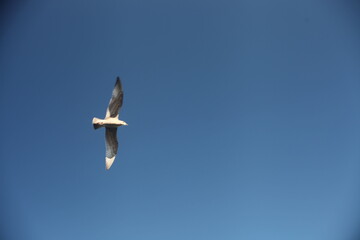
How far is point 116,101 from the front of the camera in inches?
336

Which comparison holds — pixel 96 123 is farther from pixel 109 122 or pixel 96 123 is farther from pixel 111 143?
pixel 111 143

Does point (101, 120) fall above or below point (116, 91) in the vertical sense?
below

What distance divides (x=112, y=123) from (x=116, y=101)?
0.57m

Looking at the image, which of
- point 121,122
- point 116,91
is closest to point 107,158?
point 121,122

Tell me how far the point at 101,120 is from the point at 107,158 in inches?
39.9

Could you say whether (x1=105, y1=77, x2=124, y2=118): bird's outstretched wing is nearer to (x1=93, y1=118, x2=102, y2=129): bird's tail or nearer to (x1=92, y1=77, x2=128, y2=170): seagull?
(x1=92, y1=77, x2=128, y2=170): seagull

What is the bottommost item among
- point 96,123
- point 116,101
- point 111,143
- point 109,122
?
point 111,143

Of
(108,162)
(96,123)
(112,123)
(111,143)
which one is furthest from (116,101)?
(108,162)

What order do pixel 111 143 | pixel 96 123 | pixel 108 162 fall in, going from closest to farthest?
pixel 96 123
pixel 108 162
pixel 111 143

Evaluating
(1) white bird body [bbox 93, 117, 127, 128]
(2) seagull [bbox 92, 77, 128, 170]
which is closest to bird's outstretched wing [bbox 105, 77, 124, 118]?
(2) seagull [bbox 92, 77, 128, 170]

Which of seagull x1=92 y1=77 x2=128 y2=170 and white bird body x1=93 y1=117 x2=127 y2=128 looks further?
seagull x1=92 y1=77 x2=128 y2=170

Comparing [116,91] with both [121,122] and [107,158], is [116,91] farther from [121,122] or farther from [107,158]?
[107,158]

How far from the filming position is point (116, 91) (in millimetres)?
8469

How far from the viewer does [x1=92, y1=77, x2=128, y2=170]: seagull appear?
8.38m
